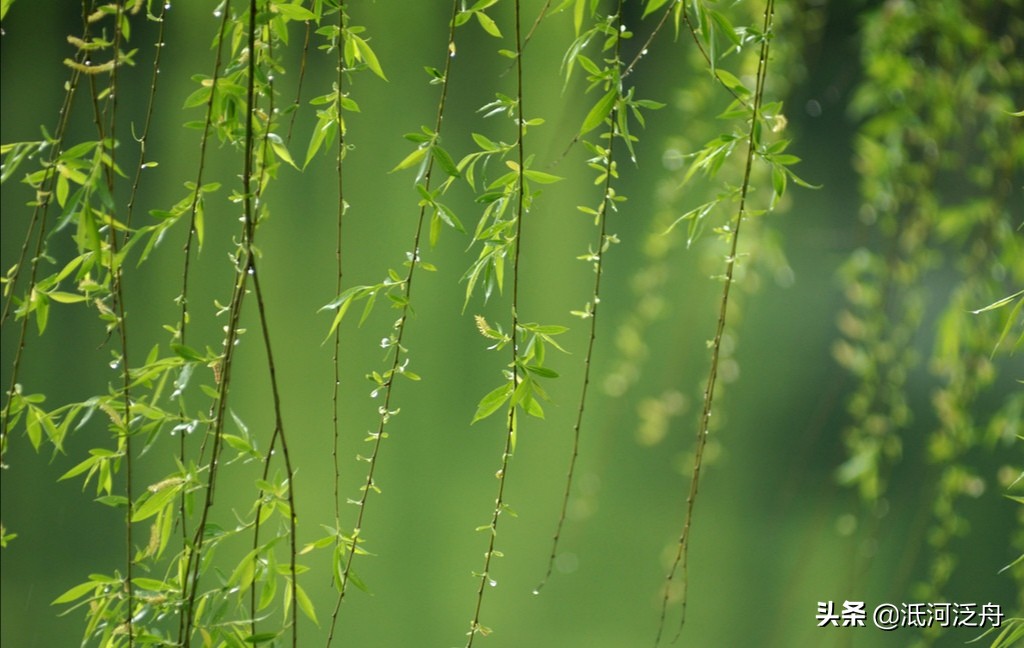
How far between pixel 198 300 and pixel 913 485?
148cm

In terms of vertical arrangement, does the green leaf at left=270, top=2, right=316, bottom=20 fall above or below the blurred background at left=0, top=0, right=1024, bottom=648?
above

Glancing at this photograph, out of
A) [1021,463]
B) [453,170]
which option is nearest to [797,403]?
[1021,463]

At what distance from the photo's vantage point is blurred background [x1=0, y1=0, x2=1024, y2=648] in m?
2.01

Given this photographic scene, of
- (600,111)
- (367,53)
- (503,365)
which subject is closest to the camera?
(600,111)

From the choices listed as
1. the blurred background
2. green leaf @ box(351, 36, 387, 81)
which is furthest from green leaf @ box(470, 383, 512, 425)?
the blurred background

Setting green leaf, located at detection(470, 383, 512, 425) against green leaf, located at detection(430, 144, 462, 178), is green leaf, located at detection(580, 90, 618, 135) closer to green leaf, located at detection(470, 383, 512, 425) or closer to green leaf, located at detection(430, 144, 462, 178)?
green leaf, located at detection(430, 144, 462, 178)

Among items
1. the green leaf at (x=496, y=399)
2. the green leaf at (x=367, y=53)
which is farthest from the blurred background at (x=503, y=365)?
the green leaf at (x=496, y=399)

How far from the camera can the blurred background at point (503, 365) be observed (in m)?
2.01

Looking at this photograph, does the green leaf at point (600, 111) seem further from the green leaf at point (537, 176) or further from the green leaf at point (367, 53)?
the green leaf at point (367, 53)

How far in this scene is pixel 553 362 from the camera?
206 cm

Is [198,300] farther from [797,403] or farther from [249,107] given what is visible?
[249,107]

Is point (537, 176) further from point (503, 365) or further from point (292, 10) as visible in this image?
point (503, 365)

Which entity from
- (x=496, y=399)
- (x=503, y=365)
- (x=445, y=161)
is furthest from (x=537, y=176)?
(x=503, y=365)

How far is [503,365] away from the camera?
209cm
